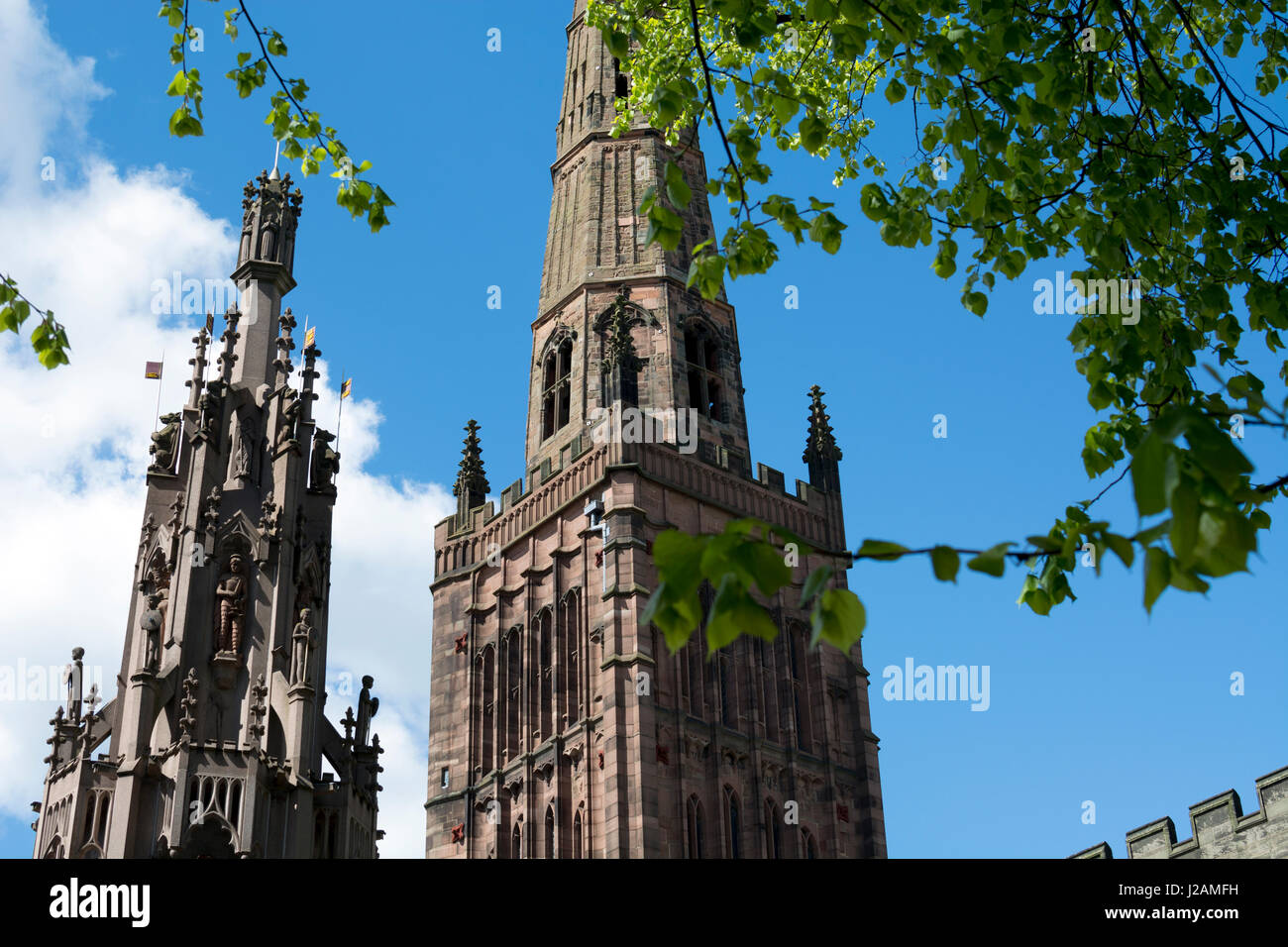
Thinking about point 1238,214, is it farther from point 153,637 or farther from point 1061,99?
point 153,637

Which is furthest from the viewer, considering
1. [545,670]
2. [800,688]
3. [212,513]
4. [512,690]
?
[800,688]

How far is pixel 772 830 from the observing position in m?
47.1

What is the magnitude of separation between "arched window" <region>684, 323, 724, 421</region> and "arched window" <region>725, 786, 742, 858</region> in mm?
14535

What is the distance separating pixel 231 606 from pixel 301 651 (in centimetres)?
107

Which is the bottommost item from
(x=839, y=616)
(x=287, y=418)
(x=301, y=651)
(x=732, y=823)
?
(x=839, y=616)

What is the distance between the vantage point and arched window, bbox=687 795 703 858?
4450cm

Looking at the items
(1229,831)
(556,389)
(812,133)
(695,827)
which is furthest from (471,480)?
(812,133)

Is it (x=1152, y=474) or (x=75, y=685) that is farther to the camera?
(x=75, y=685)

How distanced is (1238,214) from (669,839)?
34386mm

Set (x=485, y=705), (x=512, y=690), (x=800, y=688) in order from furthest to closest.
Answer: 1. (x=485, y=705)
2. (x=800, y=688)
3. (x=512, y=690)

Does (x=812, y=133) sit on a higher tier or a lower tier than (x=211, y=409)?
lower

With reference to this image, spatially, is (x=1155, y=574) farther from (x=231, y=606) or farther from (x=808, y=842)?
(x=808, y=842)

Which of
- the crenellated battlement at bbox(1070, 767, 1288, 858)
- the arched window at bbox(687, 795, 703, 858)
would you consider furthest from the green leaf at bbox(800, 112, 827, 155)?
the arched window at bbox(687, 795, 703, 858)

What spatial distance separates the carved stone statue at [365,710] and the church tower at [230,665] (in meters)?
0.02
